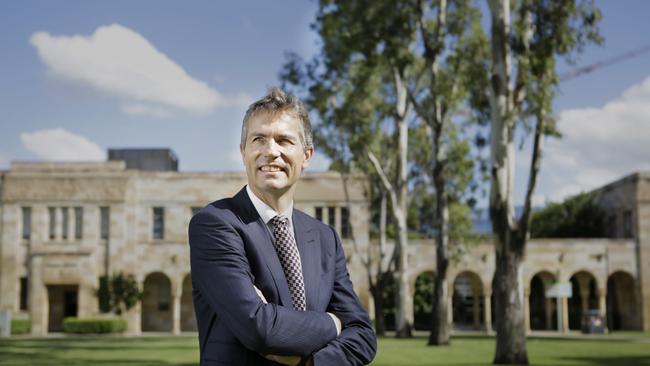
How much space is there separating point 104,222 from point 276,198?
46778 millimetres

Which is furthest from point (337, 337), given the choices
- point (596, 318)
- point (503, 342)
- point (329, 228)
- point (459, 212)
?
point (596, 318)

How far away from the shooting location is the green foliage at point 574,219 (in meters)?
55.8

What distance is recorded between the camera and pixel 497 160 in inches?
755

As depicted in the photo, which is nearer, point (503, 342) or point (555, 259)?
point (503, 342)

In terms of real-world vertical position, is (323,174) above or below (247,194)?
above

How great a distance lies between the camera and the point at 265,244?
11.7 ft

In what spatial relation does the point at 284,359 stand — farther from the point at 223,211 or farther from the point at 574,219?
the point at 574,219

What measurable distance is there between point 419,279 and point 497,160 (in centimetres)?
3341

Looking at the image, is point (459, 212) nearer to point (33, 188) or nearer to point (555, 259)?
point (555, 259)

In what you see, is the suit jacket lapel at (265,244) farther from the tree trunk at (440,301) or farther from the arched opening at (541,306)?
the arched opening at (541,306)

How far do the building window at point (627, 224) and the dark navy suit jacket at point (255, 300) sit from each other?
49512mm

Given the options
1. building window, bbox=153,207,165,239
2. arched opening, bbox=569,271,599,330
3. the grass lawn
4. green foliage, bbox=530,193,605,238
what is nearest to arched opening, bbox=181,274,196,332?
building window, bbox=153,207,165,239

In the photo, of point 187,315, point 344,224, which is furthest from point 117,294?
point 344,224

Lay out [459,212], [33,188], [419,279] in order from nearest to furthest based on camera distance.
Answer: [459,212], [33,188], [419,279]
